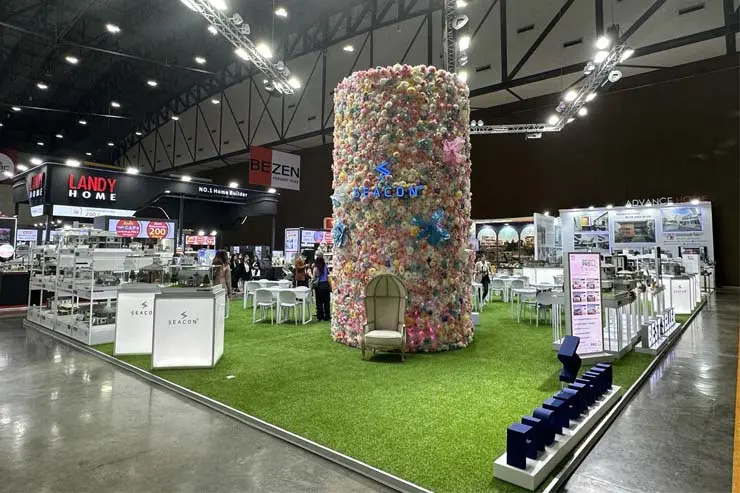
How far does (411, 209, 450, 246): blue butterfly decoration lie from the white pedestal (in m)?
2.82

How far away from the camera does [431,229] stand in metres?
5.56

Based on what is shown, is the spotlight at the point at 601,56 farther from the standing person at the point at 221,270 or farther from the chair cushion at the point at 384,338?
the standing person at the point at 221,270

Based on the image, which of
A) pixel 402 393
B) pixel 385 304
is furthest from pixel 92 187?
pixel 402 393

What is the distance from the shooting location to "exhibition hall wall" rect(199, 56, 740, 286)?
40.9 ft

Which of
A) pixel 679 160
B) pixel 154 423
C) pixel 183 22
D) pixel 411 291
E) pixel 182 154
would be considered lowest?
pixel 154 423

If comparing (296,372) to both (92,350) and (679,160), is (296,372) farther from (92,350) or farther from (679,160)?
(679,160)

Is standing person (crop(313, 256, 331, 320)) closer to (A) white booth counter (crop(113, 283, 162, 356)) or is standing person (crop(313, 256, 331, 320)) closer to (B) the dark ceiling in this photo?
(A) white booth counter (crop(113, 283, 162, 356))

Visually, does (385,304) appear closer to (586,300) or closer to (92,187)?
(586,300)

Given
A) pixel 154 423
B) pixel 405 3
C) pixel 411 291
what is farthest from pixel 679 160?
pixel 154 423

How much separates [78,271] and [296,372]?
4.12 m

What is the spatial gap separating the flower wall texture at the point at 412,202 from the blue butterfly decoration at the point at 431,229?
0.01 meters

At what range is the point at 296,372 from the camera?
14.9 feet

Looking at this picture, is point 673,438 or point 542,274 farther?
point 542,274

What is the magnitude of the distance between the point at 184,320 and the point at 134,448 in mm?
2049
